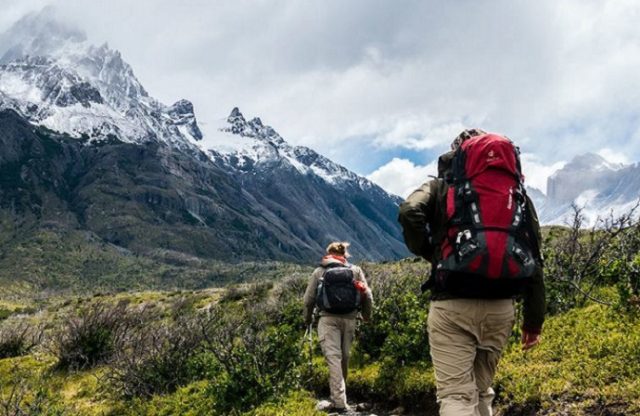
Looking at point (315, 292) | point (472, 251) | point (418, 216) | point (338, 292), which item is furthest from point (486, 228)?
point (315, 292)

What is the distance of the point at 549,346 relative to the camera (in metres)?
7.37

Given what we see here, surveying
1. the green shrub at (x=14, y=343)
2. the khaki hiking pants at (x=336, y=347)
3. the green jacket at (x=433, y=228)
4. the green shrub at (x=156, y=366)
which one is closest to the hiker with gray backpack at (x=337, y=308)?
the khaki hiking pants at (x=336, y=347)

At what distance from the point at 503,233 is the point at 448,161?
77cm

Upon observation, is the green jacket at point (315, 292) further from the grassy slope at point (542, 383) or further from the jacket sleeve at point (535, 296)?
the jacket sleeve at point (535, 296)

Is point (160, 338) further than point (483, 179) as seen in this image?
Yes

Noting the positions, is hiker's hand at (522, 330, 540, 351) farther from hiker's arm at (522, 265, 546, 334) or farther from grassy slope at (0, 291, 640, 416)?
grassy slope at (0, 291, 640, 416)

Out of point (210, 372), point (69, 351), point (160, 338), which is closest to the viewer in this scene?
point (210, 372)

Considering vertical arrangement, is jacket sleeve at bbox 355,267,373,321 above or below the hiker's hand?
above

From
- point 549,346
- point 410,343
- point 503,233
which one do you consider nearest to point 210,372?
point 410,343

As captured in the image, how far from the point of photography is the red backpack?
367 centimetres

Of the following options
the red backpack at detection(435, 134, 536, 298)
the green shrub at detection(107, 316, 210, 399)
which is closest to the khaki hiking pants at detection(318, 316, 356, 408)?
the green shrub at detection(107, 316, 210, 399)

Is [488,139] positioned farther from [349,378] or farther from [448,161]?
[349,378]

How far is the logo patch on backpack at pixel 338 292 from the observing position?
775 cm

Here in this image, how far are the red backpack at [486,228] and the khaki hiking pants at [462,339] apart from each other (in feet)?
0.40
